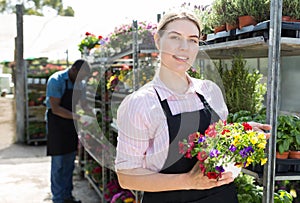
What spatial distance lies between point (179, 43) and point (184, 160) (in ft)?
1.51

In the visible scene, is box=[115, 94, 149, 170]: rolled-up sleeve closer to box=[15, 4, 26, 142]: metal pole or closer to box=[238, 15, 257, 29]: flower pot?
box=[238, 15, 257, 29]: flower pot

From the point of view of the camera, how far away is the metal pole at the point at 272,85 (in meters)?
1.66

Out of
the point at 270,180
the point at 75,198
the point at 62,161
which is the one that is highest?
the point at 270,180

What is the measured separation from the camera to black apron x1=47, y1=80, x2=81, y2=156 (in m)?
3.95

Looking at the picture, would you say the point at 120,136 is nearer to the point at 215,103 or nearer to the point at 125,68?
the point at 215,103

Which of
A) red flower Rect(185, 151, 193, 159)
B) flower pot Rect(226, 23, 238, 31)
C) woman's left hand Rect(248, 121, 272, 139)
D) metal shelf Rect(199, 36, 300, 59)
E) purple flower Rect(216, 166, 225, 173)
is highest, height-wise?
flower pot Rect(226, 23, 238, 31)

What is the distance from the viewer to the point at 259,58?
2988 millimetres

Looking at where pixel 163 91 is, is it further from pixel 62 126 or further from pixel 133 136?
pixel 62 126

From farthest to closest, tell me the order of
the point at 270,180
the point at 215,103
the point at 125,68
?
the point at 125,68 < the point at 270,180 < the point at 215,103

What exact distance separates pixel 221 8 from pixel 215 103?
0.80 meters

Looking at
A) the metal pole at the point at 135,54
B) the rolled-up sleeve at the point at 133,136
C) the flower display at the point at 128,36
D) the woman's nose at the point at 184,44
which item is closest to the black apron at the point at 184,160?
the rolled-up sleeve at the point at 133,136

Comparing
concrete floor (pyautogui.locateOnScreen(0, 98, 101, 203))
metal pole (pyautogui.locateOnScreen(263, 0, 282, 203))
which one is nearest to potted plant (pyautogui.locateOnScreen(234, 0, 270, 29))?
metal pole (pyautogui.locateOnScreen(263, 0, 282, 203))

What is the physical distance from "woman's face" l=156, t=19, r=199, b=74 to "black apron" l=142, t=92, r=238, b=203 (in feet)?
0.55

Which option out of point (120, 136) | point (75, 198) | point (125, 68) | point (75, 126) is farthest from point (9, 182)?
point (120, 136)
